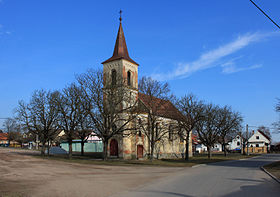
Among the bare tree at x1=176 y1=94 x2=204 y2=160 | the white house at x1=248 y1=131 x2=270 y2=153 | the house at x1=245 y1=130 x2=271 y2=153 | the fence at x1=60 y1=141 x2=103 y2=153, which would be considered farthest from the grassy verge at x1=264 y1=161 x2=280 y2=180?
the white house at x1=248 y1=131 x2=270 y2=153

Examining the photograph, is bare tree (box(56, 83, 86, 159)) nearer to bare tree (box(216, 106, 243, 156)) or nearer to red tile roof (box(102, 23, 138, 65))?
red tile roof (box(102, 23, 138, 65))

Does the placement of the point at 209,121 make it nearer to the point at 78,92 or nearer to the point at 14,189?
the point at 78,92

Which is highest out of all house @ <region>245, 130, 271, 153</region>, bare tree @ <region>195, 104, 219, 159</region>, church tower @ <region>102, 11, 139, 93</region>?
church tower @ <region>102, 11, 139, 93</region>

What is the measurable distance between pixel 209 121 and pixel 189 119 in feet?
30.1

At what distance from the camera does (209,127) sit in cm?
4888

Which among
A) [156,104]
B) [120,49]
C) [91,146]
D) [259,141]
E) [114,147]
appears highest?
[120,49]

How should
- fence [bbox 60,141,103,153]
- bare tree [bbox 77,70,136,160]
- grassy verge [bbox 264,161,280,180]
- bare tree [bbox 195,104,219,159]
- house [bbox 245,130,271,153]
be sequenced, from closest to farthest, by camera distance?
grassy verge [bbox 264,161,280,180], bare tree [bbox 77,70,136,160], bare tree [bbox 195,104,219,159], fence [bbox 60,141,103,153], house [bbox 245,130,271,153]

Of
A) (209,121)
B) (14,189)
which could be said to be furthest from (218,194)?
(209,121)

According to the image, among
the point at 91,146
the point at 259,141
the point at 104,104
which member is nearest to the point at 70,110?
the point at 104,104

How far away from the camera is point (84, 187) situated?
1312 cm

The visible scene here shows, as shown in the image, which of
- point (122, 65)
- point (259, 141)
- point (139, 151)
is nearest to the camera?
point (122, 65)

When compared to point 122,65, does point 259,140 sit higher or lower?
lower

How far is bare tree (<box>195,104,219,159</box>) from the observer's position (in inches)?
1848

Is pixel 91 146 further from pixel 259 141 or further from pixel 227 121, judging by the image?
pixel 259 141
